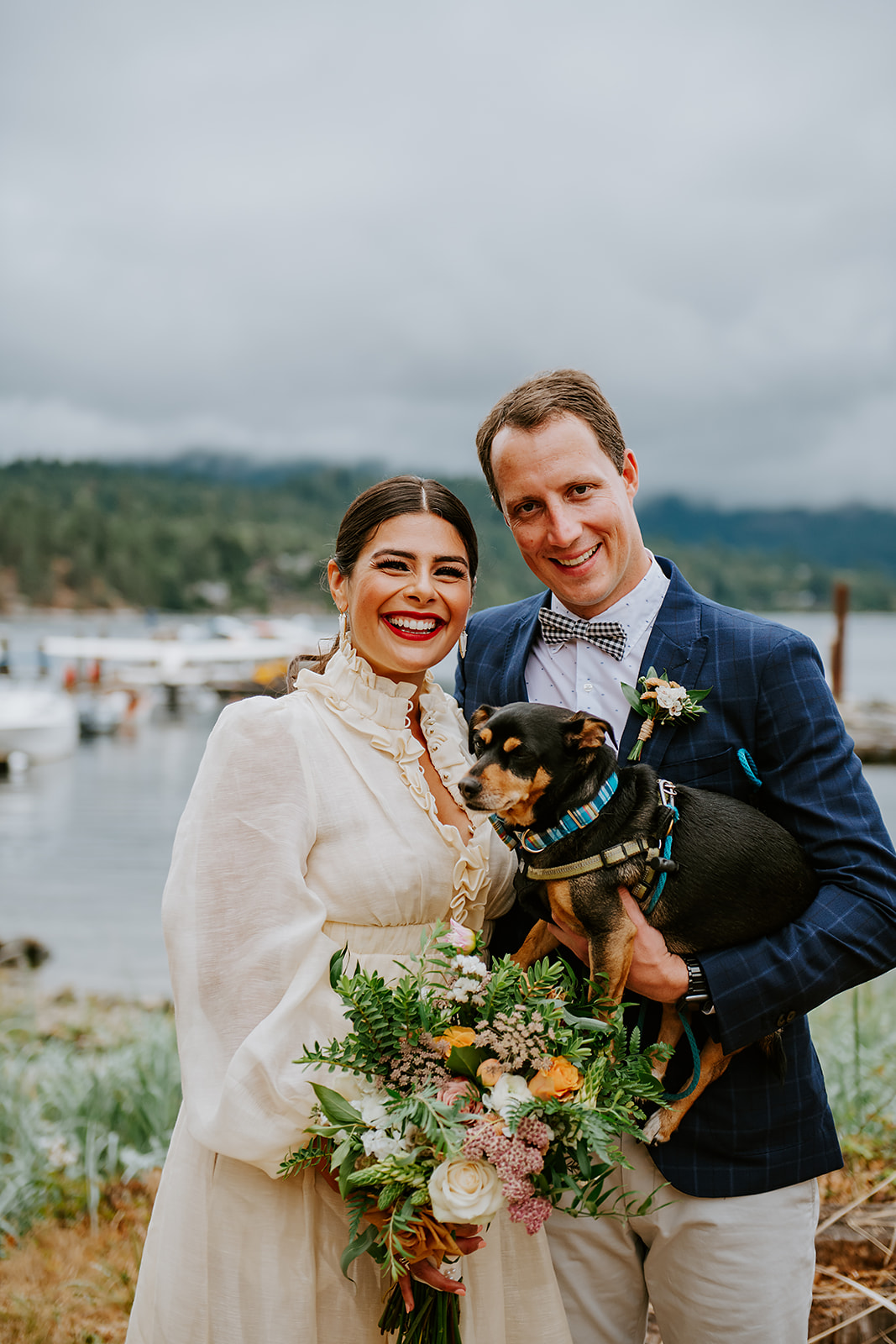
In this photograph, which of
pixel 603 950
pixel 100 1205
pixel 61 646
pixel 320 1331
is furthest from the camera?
pixel 61 646

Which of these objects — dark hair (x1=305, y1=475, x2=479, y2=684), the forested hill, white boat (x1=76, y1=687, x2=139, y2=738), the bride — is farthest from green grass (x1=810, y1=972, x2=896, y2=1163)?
the forested hill

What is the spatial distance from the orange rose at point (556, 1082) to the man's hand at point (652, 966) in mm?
619

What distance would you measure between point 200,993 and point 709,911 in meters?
1.36

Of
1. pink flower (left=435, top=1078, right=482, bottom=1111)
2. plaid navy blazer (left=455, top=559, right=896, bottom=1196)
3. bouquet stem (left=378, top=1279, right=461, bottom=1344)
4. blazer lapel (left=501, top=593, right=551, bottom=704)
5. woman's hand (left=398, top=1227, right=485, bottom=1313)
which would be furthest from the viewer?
blazer lapel (left=501, top=593, right=551, bottom=704)

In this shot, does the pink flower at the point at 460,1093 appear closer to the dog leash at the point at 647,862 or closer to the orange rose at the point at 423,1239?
the orange rose at the point at 423,1239

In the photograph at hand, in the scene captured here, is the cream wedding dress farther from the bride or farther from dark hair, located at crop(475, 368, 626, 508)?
dark hair, located at crop(475, 368, 626, 508)

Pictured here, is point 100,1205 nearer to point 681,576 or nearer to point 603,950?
point 603,950

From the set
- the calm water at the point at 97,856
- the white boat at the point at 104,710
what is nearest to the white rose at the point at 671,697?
the calm water at the point at 97,856

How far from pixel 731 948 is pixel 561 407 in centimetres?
161

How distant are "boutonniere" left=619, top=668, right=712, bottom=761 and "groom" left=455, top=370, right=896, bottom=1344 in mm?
44

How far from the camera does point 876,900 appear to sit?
2.31 meters

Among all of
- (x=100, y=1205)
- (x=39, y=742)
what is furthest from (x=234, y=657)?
(x=100, y=1205)

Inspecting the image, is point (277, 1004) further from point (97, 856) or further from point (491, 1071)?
point (97, 856)

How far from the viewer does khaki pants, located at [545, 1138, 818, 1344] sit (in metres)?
2.41
